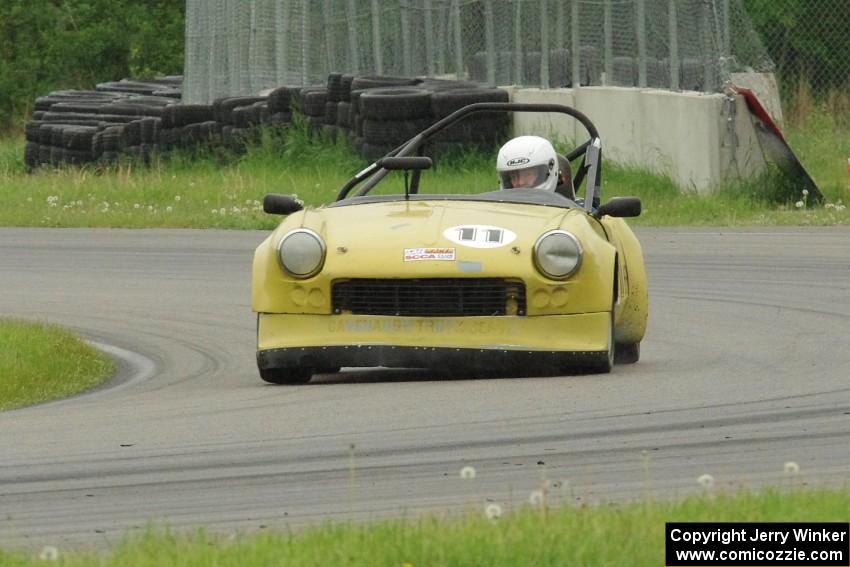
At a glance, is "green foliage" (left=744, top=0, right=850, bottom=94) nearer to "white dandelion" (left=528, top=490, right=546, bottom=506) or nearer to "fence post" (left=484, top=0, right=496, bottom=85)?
"fence post" (left=484, top=0, right=496, bottom=85)

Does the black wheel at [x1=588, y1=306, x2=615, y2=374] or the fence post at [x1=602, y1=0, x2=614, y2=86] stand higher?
the fence post at [x1=602, y1=0, x2=614, y2=86]

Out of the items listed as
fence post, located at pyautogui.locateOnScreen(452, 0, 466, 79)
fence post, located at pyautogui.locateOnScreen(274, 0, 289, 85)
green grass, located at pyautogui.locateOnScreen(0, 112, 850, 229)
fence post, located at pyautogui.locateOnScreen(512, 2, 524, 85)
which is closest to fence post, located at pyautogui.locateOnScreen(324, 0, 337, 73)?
fence post, located at pyautogui.locateOnScreen(274, 0, 289, 85)

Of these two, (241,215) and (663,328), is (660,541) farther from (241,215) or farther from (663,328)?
(241,215)

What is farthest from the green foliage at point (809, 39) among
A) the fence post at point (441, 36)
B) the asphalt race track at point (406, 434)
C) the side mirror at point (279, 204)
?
the side mirror at point (279, 204)

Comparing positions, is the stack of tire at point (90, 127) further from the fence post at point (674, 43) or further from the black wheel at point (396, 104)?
the fence post at point (674, 43)

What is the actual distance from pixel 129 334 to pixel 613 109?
10.1 m

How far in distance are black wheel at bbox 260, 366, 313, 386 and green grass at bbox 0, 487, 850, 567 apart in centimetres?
322

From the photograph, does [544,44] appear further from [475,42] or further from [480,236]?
[480,236]

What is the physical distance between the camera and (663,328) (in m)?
10.5

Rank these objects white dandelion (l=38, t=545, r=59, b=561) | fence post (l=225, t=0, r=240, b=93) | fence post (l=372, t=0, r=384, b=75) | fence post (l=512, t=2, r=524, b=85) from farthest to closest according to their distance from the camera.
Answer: fence post (l=225, t=0, r=240, b=93) < fence post (l=372, t=0, r=384, b=75) < fence post (l=512, t=2, r=524, b=85) < white dandelion (l=38, t=545, r=59, b=561)

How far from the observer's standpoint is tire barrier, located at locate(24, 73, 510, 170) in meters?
21.4

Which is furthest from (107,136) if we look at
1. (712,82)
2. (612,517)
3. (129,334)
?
(612,517)

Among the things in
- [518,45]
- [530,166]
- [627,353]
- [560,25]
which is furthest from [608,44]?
[627,353]

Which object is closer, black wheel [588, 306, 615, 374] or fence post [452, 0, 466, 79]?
black wheel [588, 306, 615, 374]
